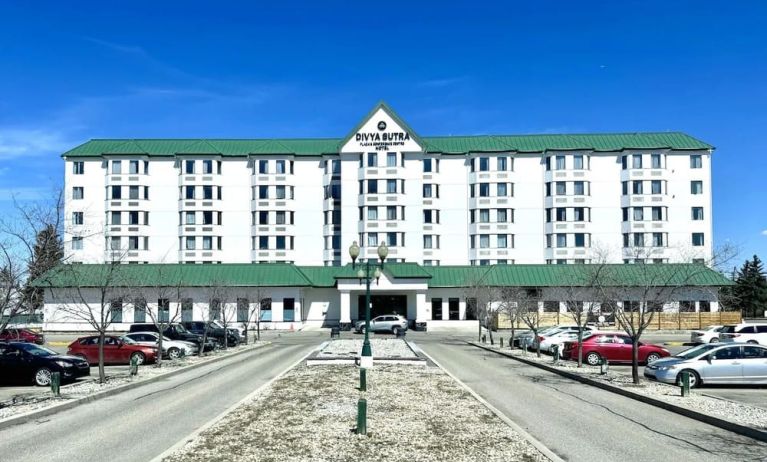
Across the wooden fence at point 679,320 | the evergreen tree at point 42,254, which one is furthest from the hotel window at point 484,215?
the evergreen tree at point 42,254

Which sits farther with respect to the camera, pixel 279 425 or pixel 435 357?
pixel 435 357

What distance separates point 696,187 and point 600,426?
214 ft

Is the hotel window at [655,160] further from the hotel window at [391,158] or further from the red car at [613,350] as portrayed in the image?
the red car at [613,350]

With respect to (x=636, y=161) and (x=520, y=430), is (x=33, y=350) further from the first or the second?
(x=636, y=161)

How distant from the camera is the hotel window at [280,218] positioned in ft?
240

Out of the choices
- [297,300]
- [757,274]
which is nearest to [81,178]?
[297,300]

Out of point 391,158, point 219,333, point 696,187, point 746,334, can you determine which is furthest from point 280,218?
point 746,334

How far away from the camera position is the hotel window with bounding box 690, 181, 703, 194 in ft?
237

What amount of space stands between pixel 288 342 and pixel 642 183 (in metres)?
43.6

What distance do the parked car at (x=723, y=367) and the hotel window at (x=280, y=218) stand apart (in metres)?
55.0

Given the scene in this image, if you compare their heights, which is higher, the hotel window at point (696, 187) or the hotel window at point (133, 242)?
the hotel window at point (696, 187)

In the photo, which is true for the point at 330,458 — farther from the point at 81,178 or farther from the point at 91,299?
the point at 81,178

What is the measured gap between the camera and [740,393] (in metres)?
20.9

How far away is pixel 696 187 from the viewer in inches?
2847
